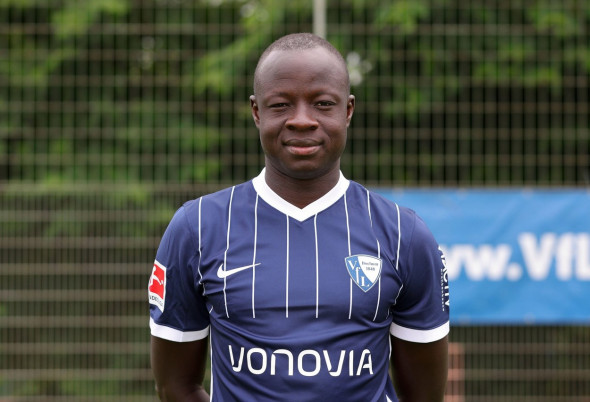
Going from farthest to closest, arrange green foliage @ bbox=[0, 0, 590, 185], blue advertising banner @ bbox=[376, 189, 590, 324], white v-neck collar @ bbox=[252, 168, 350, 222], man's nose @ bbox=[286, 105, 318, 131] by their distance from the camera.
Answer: green foliage @ bbox=[0, 0, 590, 185] < blue advertising banner @ bbox=[376, 189, 590, 324] < white v-neck collar @ bbox=[252, 168, 350, 222] < man's nose @ bbox=[286, 105, 318, 131]

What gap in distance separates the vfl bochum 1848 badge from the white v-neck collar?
0.15 m

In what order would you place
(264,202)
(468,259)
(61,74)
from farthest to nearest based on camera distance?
(61,74) → (468,259) → (264,202)

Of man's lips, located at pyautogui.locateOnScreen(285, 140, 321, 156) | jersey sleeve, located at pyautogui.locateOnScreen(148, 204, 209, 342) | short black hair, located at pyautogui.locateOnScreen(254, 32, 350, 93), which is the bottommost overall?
jersey sleeve, located at pyautogui.locateOnScreen(148, 204, 209, 342)

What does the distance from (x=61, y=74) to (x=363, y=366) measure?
14.6 feet

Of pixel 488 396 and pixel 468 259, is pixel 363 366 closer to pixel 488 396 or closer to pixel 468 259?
pixel 468 259

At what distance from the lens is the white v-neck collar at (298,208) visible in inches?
76.4

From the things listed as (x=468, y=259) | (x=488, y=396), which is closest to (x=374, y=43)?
(x=468, y=259)

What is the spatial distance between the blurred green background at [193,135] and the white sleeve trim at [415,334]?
3.37 m

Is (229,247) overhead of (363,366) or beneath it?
overhead

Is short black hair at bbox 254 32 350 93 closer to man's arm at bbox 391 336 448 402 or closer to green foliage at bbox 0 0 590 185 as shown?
man's arm at bbox 391 336 448 402

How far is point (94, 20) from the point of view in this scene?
5.81 metres

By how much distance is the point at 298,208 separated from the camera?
1.95 meters

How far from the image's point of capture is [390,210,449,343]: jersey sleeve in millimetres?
1944

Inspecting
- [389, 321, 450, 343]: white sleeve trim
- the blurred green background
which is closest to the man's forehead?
[389, 321, 450, 343]: white sleeve trim
